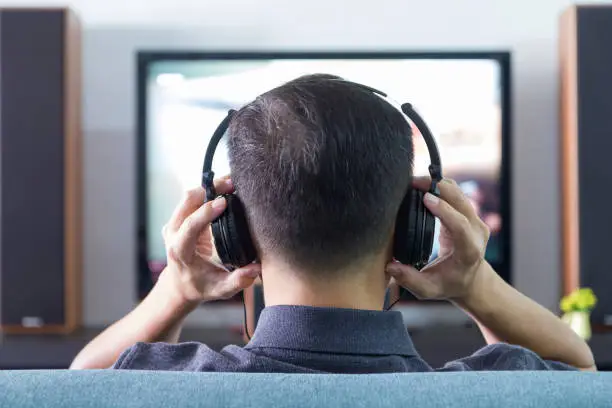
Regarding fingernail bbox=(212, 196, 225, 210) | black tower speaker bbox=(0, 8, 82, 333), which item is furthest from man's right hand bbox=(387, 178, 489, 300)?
black tower speaker bbox=(0, 8, 82, 333)

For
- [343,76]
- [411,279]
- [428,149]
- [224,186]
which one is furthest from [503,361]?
[343,76]

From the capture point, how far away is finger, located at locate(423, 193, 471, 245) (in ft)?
2.58

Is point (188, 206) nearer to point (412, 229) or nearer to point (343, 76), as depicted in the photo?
point (412, 229)

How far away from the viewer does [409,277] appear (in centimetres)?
82

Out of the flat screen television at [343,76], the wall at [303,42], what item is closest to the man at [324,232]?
the flat screen television at [343,76]

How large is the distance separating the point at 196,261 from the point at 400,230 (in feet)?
0.92

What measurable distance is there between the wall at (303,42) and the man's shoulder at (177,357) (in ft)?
6.83

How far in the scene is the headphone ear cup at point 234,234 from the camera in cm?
80

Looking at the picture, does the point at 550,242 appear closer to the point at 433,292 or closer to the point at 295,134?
the point at 433,292

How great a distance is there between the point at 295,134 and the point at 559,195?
225 cm

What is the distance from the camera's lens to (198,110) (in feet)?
8.36

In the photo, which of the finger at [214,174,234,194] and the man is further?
the finger at [214,174,234,194]

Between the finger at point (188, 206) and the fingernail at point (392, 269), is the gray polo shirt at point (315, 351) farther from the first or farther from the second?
the finger at point (188, 206)

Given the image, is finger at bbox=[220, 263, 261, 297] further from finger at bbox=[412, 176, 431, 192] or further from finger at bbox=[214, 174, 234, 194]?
finger at bbox=[412, 176, 431, 192]
